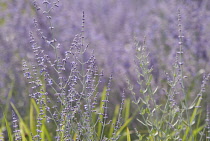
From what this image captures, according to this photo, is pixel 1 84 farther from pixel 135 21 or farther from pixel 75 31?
pixel 135 21

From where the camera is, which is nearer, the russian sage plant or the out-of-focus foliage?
the russian sage plant

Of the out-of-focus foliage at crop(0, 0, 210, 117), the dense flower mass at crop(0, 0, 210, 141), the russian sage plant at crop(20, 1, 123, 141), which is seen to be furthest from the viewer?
the out-of-focus foliage at crop(0, 0, 210, 117)

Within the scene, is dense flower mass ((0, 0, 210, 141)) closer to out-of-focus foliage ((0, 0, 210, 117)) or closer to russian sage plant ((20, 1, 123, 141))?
out-of-focus foliage ((0, 0, 210, 117))

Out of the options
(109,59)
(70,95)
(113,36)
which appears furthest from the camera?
(113,36)

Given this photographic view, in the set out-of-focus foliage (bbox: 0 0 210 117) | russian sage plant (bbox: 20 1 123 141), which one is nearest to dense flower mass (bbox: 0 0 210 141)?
out-of-focus foliage (bbox: 0 0 210 117)

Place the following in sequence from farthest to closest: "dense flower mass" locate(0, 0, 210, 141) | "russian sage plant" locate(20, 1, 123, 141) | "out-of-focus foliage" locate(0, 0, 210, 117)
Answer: "out-of-focus foliage" locate(0, 0, 210, 117)
"dense flower mass" locate(0, 0, 210, 141)
"russian sage plant" locate(20, 1, 123, 141)

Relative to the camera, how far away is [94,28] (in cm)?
483

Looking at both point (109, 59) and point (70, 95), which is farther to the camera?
point (109, 59)

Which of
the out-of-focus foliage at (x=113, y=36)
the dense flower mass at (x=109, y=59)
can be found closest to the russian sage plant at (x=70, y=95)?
the dense flower mass at (x=109, y=59)

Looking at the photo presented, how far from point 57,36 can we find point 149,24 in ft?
3.85

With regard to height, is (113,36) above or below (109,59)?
above

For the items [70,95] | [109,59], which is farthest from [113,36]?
[70,95]

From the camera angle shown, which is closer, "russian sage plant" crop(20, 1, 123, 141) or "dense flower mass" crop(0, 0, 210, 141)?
"russian sage plant" crop(20, 1, 123, 141)

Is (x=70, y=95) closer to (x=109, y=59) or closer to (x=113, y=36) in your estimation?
(x=109, y=59)
